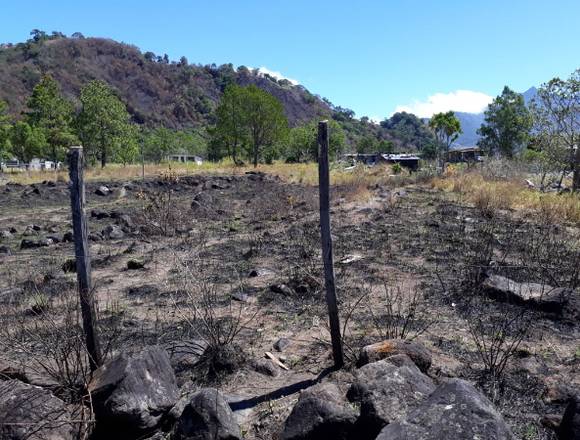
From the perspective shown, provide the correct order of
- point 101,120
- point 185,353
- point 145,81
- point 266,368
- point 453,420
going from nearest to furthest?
1. point 453,420
2. point 266,368
3. point 185,353
4. point 101,120
5. point 145,81

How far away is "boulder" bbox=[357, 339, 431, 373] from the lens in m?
4.18

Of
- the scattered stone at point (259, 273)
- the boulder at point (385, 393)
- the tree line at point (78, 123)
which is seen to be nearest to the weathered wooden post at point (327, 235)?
the boulder at point (385, 393)

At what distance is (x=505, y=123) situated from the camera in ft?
162

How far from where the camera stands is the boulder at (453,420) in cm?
259

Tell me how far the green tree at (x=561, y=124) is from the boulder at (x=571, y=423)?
63.2 ft

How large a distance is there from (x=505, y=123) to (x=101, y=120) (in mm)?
35032

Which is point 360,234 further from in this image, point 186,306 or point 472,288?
point 186,306

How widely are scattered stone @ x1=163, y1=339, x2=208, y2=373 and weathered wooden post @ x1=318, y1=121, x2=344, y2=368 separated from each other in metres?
1.16

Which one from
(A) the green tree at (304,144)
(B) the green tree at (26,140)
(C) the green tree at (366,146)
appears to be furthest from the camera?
(C) the green tree at (366,146)

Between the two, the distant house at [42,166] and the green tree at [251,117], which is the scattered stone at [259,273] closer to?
the distant house at [42,166]

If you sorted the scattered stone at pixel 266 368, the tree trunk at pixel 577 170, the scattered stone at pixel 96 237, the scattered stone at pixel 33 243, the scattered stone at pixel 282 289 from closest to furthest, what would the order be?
the scattered stone at pixel 266 368 < the scattered stone at pixel 282 289 < the scattered stone at pixel 33 243 < the scattered stone at pixel 96 237 < the tree trunk at pixel 577 170

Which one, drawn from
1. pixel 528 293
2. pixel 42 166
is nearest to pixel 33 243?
pixel 528 293

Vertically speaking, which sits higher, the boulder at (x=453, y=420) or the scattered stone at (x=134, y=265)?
the boulder at (x=453, y=420)

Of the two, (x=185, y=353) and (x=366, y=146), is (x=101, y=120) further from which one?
(x=366, y=146)
